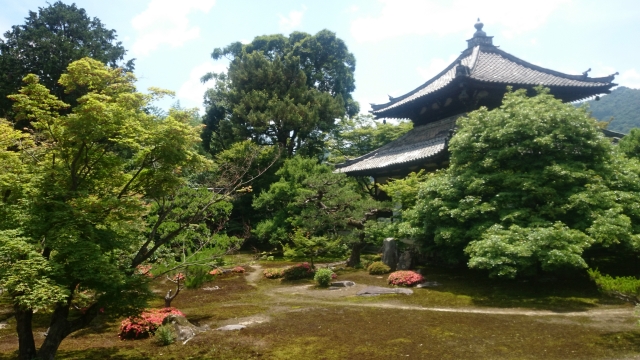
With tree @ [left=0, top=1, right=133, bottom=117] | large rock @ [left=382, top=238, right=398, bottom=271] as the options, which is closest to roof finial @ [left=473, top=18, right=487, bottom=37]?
large rock @ [left=382, top=238, right=398, bottom=271]

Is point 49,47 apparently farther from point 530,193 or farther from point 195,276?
point 530,193

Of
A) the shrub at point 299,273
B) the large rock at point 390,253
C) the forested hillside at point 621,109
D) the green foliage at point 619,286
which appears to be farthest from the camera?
the forested hillside at point 621,109

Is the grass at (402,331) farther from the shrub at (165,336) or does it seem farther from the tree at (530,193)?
the tree at (530,193)

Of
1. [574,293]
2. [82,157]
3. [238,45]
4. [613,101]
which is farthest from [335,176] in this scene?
[613,101]

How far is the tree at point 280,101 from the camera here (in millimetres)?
27875

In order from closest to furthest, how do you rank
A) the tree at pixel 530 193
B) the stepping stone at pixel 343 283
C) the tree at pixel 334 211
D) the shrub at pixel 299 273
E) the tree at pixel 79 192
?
the tree at pixel 79 192 → the tree at pixel 530 193 → the stepping stone at pixel 343 283 → the shrub at pixel 299 273 → the tree at pixel 334 211

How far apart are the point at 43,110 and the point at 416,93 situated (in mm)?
15893

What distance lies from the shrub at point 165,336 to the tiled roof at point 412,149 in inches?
402

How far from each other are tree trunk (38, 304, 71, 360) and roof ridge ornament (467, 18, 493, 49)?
18.6m

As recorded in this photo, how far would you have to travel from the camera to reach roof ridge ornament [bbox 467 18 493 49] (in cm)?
1891

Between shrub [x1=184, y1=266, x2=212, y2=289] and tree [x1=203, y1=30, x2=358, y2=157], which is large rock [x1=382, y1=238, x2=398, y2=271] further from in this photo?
tree [x1=203, y1=30, x2=358, y2=157]

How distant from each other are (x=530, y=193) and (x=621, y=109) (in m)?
55.2

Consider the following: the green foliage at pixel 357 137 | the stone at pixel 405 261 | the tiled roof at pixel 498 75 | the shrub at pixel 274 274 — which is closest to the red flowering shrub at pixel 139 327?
the shrub at pixel 274 274

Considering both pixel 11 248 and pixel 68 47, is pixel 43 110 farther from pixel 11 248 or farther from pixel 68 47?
pixel 68 47
